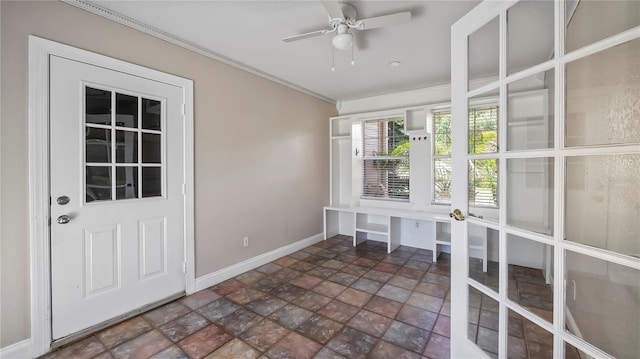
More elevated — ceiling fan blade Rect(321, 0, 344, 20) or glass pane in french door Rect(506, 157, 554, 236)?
ceiling fan blade Rect(321, 0, 344, 20)

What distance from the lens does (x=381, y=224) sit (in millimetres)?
4312

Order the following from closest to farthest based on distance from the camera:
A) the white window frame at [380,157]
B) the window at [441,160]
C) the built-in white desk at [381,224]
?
the built-in white desk at [381,224] < the window at [441,160] < the white window frame at [380,157]

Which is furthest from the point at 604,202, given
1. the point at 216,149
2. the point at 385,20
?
the point at 216,149

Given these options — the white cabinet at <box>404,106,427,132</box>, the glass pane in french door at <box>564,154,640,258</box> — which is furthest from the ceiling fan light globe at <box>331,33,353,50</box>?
the white cabinet at <box>404,106,427,132</box>

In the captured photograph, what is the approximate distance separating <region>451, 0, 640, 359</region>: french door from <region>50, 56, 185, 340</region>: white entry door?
2.48 m

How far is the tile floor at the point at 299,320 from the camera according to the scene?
180 cm

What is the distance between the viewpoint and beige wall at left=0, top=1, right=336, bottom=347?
5.47ft

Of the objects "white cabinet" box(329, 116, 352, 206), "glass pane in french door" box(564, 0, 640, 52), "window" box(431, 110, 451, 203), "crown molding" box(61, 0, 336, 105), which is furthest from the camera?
"white cabinet" box(329, 116, 352, 206)

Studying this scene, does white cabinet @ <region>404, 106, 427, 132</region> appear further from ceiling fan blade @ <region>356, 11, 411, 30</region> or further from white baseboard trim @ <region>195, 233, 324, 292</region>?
white baseboard trim @ <region>195, 233, 324, 292</region>

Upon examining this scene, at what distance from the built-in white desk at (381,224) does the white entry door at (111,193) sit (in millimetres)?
2513

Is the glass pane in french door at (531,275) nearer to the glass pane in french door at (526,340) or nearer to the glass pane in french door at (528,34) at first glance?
the glass pane in french door at (526,340)

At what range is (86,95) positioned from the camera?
1956 millimetres

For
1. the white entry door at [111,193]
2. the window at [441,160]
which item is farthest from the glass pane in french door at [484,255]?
the white entry door at [111,193]

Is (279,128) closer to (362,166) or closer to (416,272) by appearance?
(362,166)
